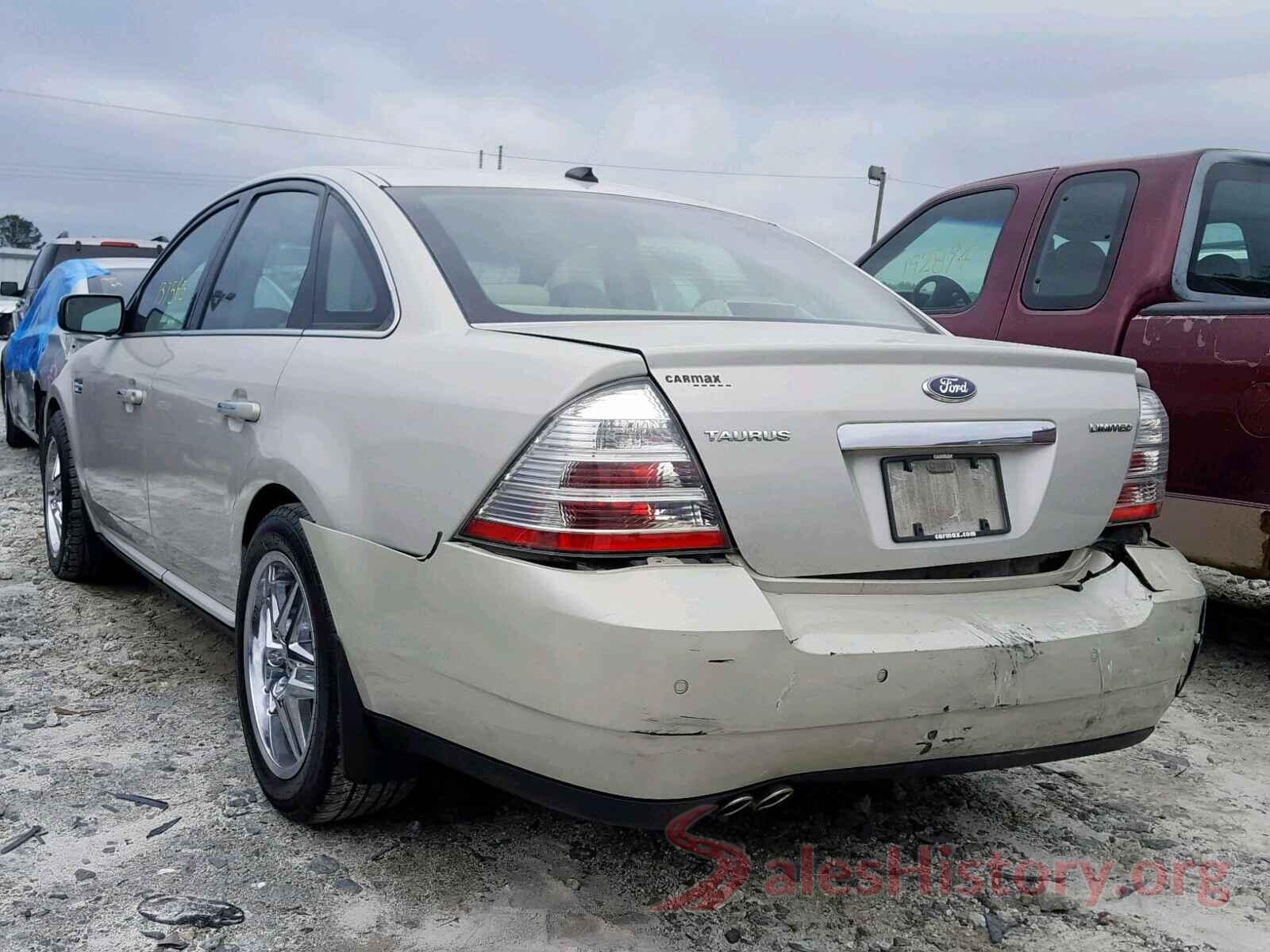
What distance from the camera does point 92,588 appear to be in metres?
5.20

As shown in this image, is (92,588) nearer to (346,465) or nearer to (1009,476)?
(346,465)

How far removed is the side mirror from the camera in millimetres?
4508

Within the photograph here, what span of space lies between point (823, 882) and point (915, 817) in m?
0.46

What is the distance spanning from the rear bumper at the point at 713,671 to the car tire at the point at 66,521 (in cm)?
290

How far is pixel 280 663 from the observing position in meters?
3.04

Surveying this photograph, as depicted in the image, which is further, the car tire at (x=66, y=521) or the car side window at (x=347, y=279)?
the car tire at (x=66, y=521)

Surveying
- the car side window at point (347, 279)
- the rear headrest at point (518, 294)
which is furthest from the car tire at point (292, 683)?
the rear headrest at point (518, 294)

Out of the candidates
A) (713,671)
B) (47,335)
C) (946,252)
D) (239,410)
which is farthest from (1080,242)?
(47,335)

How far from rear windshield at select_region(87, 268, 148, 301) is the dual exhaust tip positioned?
6.63 meters

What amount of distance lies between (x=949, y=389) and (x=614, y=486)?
72cm

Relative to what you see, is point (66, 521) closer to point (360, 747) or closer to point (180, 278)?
point (180, 278)

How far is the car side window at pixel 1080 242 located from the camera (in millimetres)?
4773

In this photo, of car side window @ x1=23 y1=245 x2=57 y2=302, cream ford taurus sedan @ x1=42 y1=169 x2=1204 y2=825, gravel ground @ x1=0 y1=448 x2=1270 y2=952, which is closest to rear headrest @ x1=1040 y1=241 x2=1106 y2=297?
gravel ground @ x1=0 y1=448 x2=1270 y2=952

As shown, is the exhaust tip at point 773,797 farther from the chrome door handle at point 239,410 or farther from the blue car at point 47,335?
the blue car at point 47,335
